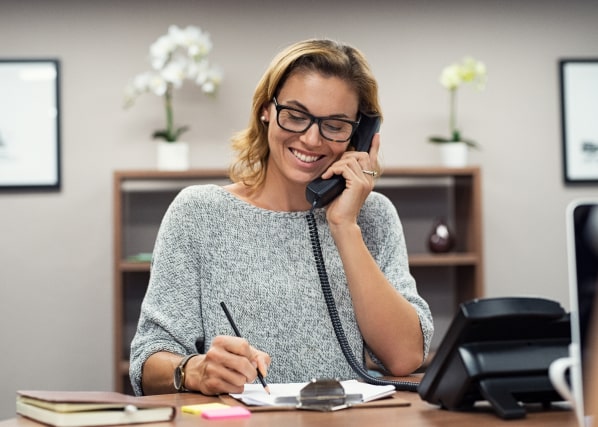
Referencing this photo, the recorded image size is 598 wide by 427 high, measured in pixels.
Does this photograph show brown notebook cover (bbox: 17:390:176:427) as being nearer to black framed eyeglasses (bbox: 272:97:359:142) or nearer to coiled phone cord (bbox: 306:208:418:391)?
coiled phone cord (bbox: 306:208:418:391)

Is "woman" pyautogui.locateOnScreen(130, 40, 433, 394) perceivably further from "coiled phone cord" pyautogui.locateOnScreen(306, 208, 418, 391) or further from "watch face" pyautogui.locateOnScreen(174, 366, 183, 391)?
"watch face" pyautogui.locateOnScreen(174, 366, 183, 391)

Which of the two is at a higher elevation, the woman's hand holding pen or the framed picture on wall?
the framed picture on wall

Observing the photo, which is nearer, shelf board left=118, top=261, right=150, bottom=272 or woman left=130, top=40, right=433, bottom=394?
woman left=130, top=40, right=433, bottom=394

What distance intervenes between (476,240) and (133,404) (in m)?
2.97

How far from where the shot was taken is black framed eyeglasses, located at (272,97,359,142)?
1871 mm

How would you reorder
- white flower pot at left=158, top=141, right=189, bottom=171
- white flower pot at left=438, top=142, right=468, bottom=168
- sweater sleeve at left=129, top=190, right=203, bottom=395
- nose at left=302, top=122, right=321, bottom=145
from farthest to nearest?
1. white flower pot at left=438, top=142, right=468, bottom=168
2. white flower pot at left=158, top=141, right=189, bottom=171
3. nose at left=302, top=122, right=321, bottom=145
4. sweater sleeve at left=129, top=190, right=203, bottom=395

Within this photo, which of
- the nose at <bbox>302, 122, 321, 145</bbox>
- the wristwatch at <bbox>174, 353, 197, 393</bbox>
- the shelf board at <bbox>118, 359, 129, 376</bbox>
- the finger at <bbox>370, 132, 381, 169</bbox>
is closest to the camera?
the wristwatch at <bbox>174, 353, 197, 393</bbox>

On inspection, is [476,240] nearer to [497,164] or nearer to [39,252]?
[497,164]

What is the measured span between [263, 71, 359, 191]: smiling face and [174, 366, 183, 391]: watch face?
0.56 m

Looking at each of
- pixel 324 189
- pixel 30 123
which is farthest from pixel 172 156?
pixel 324 189

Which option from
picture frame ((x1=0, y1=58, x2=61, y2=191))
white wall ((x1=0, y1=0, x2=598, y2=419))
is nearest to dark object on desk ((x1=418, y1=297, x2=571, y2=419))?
white wall ((x1=0, y1=0, x2=598, y2=419))

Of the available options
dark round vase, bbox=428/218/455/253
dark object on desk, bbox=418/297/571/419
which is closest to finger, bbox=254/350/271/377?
dark object on desk, bbox=418/297/571/419

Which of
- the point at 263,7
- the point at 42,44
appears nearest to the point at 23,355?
the point at 42,44

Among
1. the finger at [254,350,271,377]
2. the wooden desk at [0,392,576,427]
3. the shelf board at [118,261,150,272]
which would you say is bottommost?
the wooden desk at [0,392,576,427]
